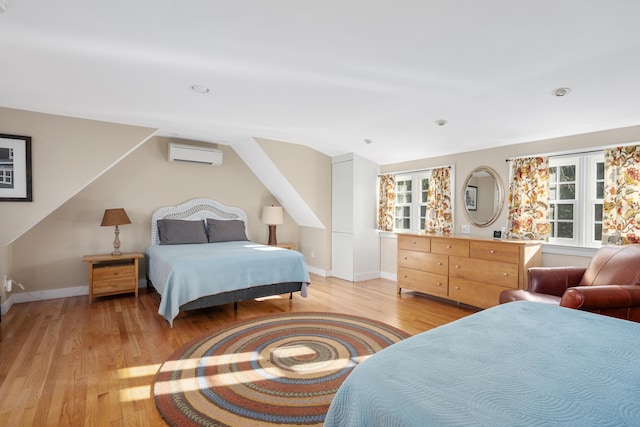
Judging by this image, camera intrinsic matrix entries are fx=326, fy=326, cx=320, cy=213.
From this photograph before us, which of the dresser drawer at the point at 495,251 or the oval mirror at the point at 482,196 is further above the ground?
the oval mirror at the point at 482,196

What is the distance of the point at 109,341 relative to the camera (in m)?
2.89

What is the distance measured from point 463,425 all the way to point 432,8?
75.5 inches

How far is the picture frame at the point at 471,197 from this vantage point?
4.22 metres

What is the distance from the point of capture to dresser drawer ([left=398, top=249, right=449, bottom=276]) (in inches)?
160

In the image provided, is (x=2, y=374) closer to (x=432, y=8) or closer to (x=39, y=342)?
(x=39, y=342)

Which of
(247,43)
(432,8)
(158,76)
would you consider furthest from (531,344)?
(158,76)

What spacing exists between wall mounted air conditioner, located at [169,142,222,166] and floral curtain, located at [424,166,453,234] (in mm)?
3327

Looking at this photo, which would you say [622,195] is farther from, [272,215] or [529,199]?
[272,215]

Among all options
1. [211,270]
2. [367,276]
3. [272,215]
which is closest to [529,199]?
[367,276]

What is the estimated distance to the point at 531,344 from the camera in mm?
1226

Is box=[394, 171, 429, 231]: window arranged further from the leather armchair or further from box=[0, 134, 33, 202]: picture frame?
box=[0, 134, 33, 202]: picture frame

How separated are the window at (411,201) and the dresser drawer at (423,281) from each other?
882 mm

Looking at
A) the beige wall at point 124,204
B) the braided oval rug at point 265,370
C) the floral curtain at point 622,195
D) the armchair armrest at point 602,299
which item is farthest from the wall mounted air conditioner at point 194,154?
the floral curtain at point 622,195

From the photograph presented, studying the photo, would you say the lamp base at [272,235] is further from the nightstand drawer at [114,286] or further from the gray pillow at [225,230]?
the nightstand drawer at [114,286]
